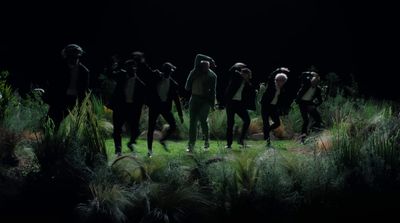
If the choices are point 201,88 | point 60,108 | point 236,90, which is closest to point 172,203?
point 60,108

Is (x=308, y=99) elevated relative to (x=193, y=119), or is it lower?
elevated

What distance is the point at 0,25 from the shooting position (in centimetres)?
1673

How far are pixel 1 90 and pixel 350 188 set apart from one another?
674cm

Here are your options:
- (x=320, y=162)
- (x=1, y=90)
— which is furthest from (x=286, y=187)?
(x=1, y=90)

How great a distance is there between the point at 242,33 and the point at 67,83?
8827 millimetres

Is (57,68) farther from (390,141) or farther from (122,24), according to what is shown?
(122,24)

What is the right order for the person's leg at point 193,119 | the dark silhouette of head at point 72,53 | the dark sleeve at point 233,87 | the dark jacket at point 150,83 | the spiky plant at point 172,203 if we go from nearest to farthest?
the spiky plant at point 172,203 → the dark silhouette of head at point 72,53 → the dark jacket at point 150,83 → the person's leg at point 193,119 → the dark sleeve at point 233,87

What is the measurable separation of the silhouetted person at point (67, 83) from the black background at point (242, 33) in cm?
722

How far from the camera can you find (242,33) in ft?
59.2

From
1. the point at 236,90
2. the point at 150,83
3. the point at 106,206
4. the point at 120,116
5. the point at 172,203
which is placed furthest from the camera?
the point at 236,90

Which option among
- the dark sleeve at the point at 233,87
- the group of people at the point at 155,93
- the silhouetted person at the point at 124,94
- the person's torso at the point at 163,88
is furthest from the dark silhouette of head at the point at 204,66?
the silhouetted person at the point at 124,94

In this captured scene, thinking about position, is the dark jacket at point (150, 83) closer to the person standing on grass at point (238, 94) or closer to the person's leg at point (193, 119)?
the person's leg at point (193, 119)

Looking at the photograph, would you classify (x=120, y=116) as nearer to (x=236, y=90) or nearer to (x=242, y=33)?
(x=236, y=90)

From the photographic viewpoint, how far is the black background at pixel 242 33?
56.5ft
